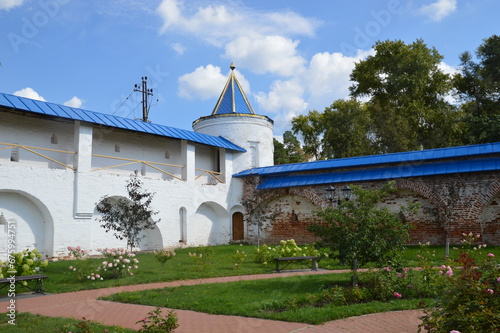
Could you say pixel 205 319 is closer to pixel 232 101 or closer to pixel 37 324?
pixel 37 324

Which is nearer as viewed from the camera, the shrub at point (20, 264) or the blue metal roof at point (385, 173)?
the shrub at point (20, 264)

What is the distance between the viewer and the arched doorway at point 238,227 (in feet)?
70.1

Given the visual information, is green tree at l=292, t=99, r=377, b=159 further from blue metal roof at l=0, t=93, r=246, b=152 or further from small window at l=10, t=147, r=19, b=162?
small window at l=10, t=147, r=19, b=162

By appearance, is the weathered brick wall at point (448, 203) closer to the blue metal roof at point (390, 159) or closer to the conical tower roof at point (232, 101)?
the blue metal roof at point (390, 159)

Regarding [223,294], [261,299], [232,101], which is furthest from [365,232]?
[232,101]

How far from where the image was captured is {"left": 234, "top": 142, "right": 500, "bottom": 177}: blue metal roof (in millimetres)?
15727

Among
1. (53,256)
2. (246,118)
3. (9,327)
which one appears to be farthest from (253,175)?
(9,327)

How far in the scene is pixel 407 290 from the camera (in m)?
7.18

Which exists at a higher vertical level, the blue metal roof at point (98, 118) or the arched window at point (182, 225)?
the blue metal roof at point (98, 118)

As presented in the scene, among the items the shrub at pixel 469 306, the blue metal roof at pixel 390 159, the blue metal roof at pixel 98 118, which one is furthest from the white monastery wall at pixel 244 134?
the shrub at pixel 469 306

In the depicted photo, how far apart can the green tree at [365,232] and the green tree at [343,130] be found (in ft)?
67.0

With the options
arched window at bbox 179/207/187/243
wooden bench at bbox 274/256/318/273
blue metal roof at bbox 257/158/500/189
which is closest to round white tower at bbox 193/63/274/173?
blue metal roof at bbox 257/158/500/189

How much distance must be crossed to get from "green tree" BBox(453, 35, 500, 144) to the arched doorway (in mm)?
12798

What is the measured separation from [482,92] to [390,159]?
13445 mm
